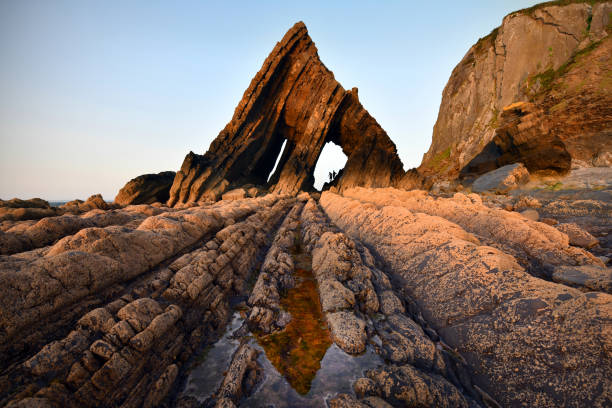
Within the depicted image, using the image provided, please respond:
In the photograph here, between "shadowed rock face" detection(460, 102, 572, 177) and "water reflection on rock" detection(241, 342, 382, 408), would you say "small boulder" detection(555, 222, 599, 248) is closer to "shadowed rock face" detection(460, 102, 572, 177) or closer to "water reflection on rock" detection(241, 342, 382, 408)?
"water reflection on rock" detection(241, 342, 382, 408)

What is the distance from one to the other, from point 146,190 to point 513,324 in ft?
101

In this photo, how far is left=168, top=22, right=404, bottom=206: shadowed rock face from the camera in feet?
88.6

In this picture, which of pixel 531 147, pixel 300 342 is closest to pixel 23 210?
pixel 300 342

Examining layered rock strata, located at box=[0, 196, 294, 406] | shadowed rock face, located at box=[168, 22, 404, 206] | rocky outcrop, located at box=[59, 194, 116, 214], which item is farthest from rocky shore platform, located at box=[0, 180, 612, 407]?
shadowed rock face, located at box=[168, 22, 404, 206]

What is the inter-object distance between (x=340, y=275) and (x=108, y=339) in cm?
426

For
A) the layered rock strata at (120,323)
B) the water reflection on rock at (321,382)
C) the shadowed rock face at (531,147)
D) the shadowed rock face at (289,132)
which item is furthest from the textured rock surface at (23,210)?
the shadowed rock face at (531,147)

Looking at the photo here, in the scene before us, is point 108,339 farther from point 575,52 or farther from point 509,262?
point 575,52

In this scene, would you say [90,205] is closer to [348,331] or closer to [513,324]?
[348,331]

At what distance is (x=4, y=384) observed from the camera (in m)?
2.26

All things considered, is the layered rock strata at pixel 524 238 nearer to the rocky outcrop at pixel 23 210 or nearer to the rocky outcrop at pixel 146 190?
the rocky outcrop at pixel 23 210


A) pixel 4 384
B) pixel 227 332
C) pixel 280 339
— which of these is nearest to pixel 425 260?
pixel 280 339

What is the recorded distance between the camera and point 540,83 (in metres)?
32.7

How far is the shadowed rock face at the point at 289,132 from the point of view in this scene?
27000 mm

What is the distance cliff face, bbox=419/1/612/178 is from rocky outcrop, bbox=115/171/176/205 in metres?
37.9
